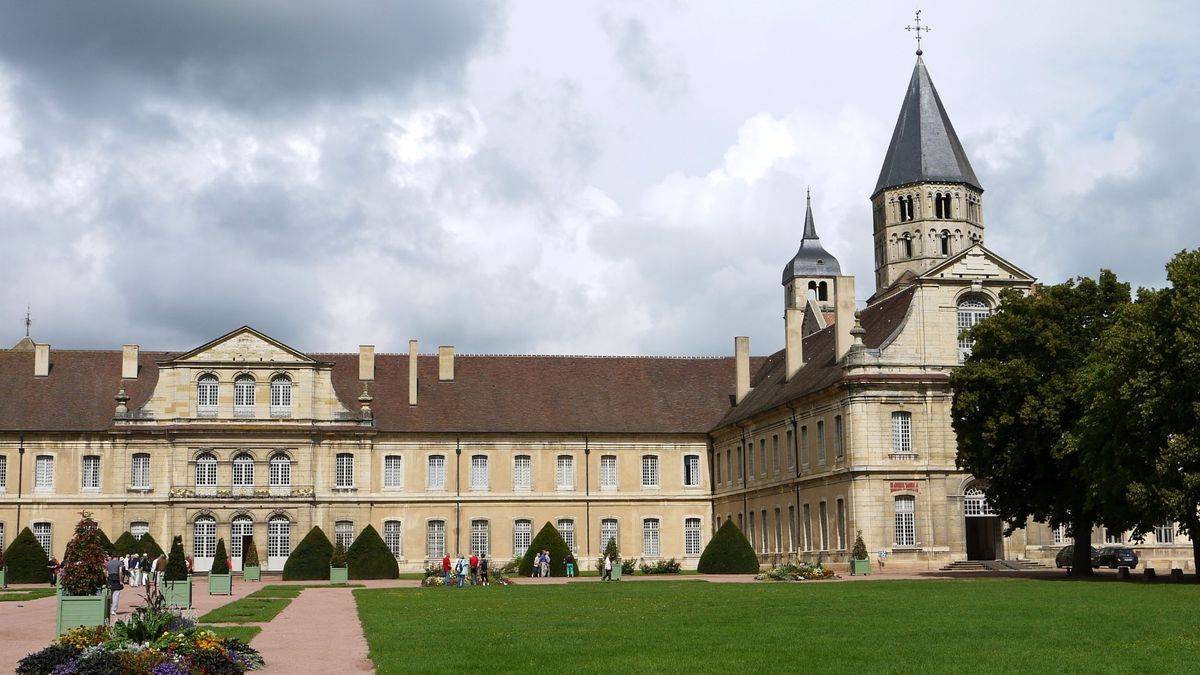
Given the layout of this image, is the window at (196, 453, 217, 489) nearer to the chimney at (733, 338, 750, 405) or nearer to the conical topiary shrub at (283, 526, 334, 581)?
the conical topiary shrub at (283, 526, 334, 581)

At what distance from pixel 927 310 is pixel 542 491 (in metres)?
19.0

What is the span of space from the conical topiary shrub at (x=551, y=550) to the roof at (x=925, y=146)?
1454 inches

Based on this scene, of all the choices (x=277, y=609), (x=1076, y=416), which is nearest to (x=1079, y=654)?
(x=277, y=609)

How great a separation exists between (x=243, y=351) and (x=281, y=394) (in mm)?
2256

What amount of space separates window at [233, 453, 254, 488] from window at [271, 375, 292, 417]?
2161 millimetres

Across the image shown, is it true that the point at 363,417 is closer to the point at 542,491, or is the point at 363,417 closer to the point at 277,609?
the point at 542,491

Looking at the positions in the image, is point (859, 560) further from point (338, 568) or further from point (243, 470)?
point (243, 470)

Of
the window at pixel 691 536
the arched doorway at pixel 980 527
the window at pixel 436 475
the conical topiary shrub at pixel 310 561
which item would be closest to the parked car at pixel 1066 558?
the arched doorway at pixel 980 527

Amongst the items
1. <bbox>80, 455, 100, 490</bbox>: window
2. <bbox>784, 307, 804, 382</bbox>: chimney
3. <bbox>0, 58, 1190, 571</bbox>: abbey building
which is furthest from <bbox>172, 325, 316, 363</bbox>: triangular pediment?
<bbox>784, 307, 804, 382</bbox>: chimney

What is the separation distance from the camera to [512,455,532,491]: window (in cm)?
5959

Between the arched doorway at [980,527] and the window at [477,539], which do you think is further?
the window at [477,539]

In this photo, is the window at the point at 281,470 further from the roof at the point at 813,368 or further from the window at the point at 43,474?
the roof at the point at 813,368

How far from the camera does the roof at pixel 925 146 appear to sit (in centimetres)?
7806

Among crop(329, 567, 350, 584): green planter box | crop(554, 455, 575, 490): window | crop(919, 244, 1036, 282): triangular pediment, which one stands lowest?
crop(329, 567, 350, 584): green planter box
